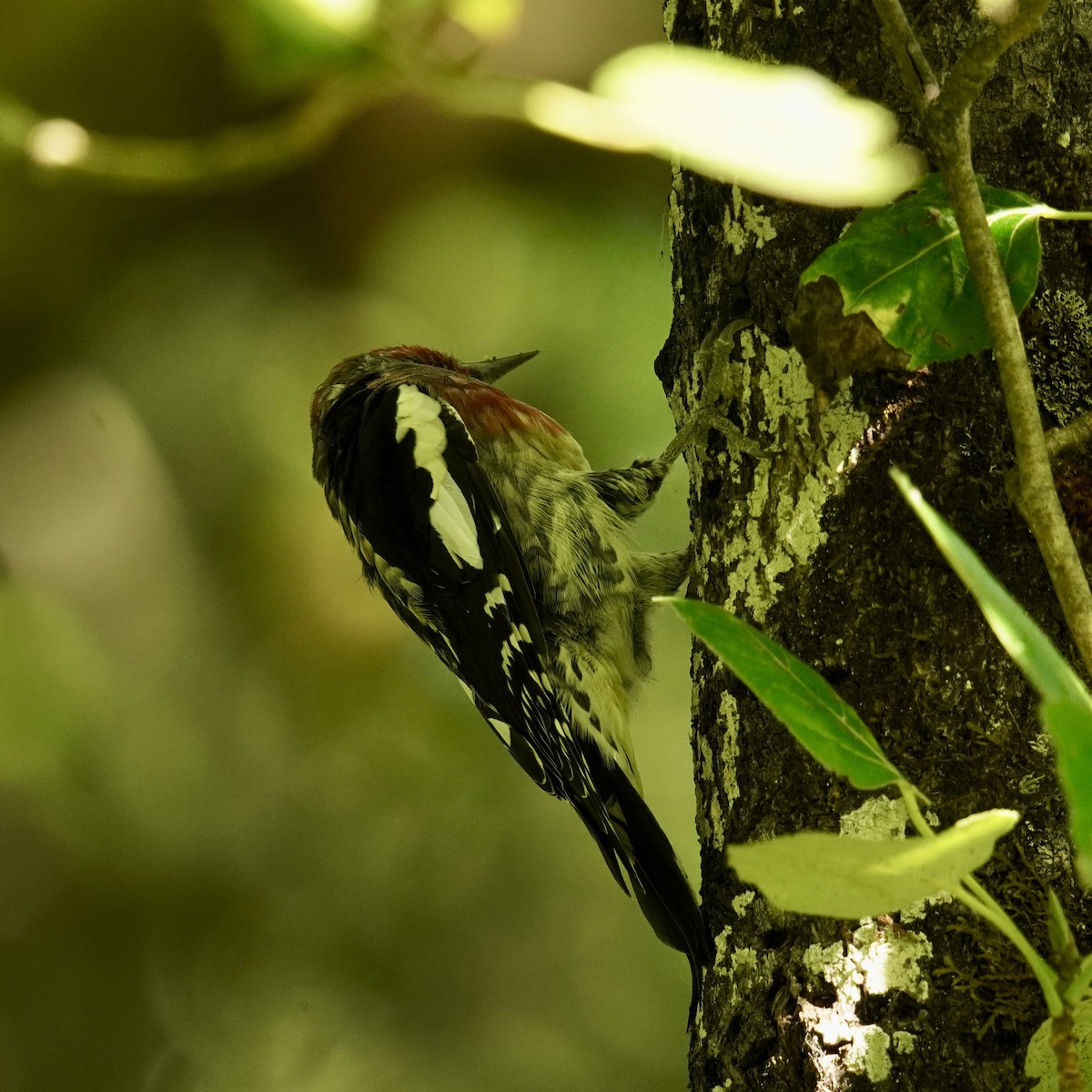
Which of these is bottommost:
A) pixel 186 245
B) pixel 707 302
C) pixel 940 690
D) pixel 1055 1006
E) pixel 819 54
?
pixel 1055 1006

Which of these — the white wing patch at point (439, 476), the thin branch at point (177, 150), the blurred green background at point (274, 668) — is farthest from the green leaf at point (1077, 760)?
the blurred green background at point (274, 668)

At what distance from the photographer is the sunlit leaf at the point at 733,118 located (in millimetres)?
720

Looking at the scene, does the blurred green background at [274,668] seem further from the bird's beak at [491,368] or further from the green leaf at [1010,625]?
the green leaf at [1010,625]

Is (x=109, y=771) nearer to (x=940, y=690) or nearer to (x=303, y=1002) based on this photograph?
(x=303, y=1002)

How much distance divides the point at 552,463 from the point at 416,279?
1617 millimetres

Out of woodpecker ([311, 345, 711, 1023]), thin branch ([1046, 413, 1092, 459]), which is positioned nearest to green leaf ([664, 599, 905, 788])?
thin branch ([1046, 413, 1092, 459])

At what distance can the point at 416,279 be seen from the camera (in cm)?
381

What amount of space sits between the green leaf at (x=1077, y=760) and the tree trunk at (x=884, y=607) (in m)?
0.62

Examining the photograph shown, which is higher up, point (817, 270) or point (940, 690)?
point (817, 270)

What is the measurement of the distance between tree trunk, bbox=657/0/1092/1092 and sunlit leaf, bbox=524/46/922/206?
0.53 metres

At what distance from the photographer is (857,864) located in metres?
0.71

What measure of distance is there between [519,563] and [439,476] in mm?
204

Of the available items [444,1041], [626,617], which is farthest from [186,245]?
[444,1041]

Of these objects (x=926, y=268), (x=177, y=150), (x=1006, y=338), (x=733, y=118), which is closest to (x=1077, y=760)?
(x=733, y=118)
